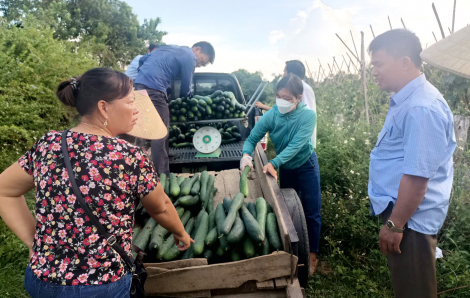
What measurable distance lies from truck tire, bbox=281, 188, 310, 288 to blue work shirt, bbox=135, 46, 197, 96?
2.53 meters

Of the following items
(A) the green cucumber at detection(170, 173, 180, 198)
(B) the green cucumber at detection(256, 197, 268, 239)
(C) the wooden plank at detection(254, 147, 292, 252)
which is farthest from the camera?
(A) the green cucumber at detection(170, 173, 180, 198)

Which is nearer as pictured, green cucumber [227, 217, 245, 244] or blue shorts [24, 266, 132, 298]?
blue shorts [24, 266, 132, 298]

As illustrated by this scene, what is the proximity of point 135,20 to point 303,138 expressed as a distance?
1120 inches

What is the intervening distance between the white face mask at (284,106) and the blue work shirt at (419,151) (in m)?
1.25

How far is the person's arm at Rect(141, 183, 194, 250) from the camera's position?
1452 mm

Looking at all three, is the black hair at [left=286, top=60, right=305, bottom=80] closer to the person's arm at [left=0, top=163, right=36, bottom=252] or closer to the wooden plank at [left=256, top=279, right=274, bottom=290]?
the wooden plank at [left=256, top=279, right=274, bottom=290]

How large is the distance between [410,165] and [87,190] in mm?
1634

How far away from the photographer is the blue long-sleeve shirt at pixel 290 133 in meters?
3.09

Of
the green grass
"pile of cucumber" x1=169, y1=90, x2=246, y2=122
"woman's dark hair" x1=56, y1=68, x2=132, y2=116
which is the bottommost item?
the green grass

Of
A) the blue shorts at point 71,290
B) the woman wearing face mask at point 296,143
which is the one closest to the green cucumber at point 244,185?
the woman wearing face mask at point 296,143

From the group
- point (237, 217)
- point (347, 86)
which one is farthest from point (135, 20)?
point (237, 217)

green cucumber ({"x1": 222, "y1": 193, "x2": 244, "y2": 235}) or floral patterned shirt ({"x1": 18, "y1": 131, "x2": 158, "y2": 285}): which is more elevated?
floral patterned shirt ({"x1": 18, "y1": 131, "x2": 158, "y2": 285})

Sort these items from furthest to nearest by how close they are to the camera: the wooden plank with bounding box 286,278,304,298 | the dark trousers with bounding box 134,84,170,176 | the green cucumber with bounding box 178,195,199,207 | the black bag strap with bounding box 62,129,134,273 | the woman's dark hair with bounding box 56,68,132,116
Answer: the dark trousers with bounding box 134,84,170,176 < the green cucumber with bounding box 178,195,199,207 < the wooden plank with bounding box 286,278,304,298 < the woman's dark hair with bounding box 56,68,132,116 < the black bag strap with bounding box 62,129,134,273

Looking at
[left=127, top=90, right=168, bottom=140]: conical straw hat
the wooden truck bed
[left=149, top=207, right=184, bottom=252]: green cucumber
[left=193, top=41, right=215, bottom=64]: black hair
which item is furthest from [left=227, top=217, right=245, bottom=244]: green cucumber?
[left=193, top=41, right=215, bottom=64]: black hair
